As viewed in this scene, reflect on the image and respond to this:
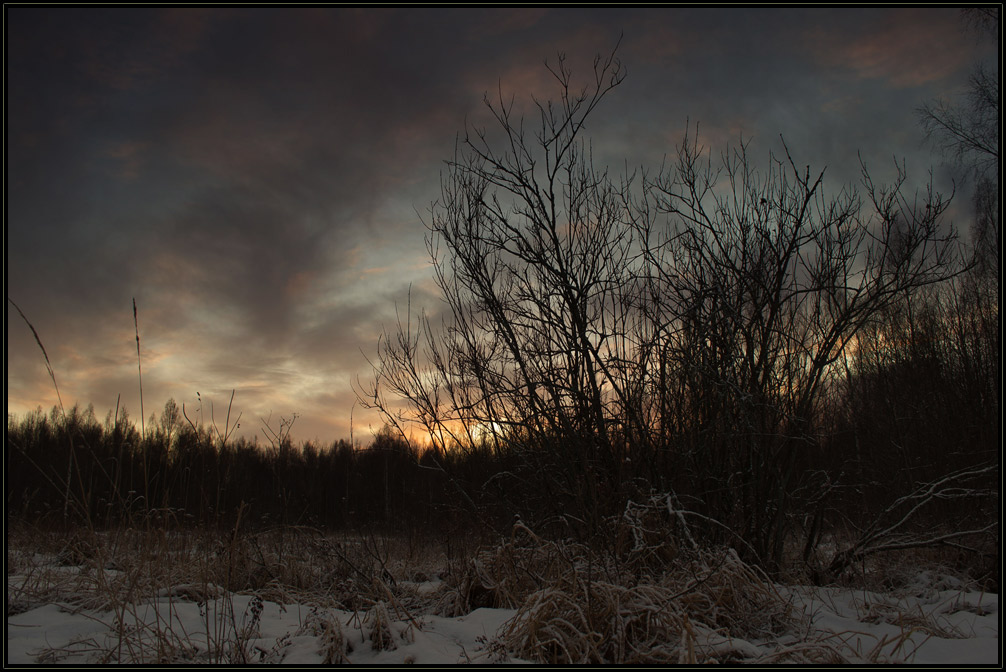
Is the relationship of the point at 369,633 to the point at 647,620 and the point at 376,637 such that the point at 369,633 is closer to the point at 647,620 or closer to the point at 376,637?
the point at 376,637

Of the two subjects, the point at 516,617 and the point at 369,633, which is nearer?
the point at 516,617

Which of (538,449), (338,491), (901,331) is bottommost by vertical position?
(338,491)

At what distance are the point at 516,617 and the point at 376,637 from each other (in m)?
0.69

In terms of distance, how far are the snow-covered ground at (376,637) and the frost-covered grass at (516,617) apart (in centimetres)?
1

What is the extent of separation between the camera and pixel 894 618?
119 inches

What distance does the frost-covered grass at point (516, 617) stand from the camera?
237cm

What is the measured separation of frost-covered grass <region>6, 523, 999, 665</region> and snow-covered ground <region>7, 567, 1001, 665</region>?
0.4 inches

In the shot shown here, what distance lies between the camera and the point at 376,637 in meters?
2.62

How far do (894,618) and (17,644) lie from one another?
441 centimetres

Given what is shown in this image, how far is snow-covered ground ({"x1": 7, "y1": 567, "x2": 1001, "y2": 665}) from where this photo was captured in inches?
92.4

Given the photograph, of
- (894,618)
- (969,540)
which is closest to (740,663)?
(894,618)

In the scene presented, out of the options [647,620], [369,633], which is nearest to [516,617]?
[647,620]

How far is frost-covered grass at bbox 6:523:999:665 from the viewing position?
2.37m

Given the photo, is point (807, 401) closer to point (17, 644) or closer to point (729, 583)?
point (729, 583)
